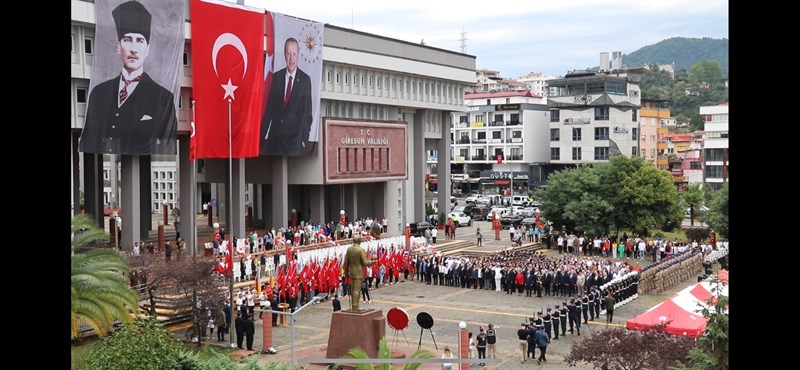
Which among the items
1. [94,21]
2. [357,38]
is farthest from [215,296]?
[357,38]

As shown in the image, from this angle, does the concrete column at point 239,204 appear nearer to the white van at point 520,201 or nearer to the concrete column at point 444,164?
the concrete column at point 444,164

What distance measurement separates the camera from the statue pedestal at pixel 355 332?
19.8m

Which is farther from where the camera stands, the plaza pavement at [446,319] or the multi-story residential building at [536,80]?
the multi-story residential building at [536,80]

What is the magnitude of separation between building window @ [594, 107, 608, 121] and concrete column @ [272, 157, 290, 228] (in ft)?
141

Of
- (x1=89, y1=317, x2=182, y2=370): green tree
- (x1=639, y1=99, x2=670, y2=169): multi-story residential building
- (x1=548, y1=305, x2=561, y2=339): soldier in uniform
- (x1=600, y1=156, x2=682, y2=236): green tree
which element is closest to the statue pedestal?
(x1=89, y1=317, x2=182, y2=370): green tree

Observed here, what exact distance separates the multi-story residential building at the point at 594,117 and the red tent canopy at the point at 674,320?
61.2m

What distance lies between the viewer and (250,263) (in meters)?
34.2

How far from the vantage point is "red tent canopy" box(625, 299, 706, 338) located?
20.8m

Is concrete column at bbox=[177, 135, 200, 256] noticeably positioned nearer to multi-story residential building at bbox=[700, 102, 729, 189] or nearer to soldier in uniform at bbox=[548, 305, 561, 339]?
soldier in uniform at bbox=[548, 305, 561, 339]

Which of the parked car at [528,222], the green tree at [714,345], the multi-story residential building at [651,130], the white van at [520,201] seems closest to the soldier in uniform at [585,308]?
the green tree at [714,345]

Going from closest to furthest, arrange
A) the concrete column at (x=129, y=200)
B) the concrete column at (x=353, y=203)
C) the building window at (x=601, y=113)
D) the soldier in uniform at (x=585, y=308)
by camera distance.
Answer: the soldier in uniform at (x=585, y=308)
the concrete column at (x=129, y=200)
the concrete column at (x=353, y=203)
the building window at (x=601, y=113)
